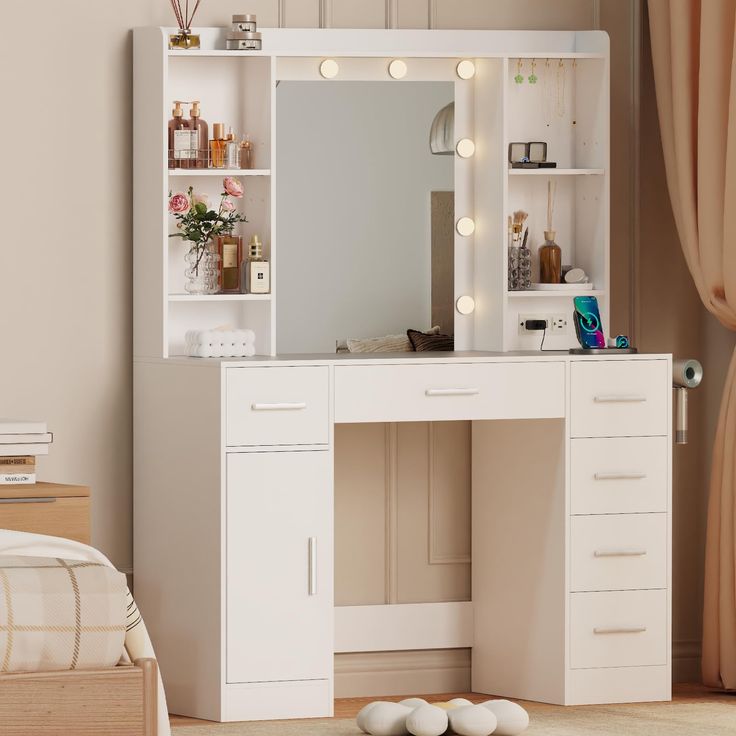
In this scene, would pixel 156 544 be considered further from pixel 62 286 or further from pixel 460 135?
pixel 460 135

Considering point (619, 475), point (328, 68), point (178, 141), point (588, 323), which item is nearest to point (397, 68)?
point (328, 68)

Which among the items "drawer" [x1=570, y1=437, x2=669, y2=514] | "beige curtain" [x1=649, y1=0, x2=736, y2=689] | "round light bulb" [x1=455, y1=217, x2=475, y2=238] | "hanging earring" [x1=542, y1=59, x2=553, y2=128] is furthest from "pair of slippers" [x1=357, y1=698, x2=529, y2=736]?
"hanging earring" [x1=542, y1=59, x2=553, y2=128]

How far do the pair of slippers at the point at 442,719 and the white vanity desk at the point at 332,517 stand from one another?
26cm

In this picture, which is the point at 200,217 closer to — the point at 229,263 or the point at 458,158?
the point at 229,263

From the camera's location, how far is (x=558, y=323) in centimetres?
412

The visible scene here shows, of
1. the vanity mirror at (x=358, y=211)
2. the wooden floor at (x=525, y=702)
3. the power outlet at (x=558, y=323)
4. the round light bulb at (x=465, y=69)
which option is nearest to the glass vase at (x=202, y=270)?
the vanity mirror at (x=358, y=211)

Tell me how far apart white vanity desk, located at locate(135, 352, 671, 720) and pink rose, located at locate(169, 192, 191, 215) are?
0.45 meters

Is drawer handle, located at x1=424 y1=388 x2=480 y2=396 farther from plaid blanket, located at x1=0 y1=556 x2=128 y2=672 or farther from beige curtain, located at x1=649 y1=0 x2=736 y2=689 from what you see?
plaid blanket, located at x1=0 y1=556 x2=128 y2=672

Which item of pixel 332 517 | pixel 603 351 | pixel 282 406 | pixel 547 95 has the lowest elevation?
pixel 332 517

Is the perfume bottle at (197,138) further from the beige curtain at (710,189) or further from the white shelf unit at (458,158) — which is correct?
the beige curtain at (710,189)

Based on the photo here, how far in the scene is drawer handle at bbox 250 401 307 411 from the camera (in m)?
3.46

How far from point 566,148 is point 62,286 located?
1635 mm

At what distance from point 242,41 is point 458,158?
0.76m

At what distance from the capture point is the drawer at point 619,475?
3.66m
